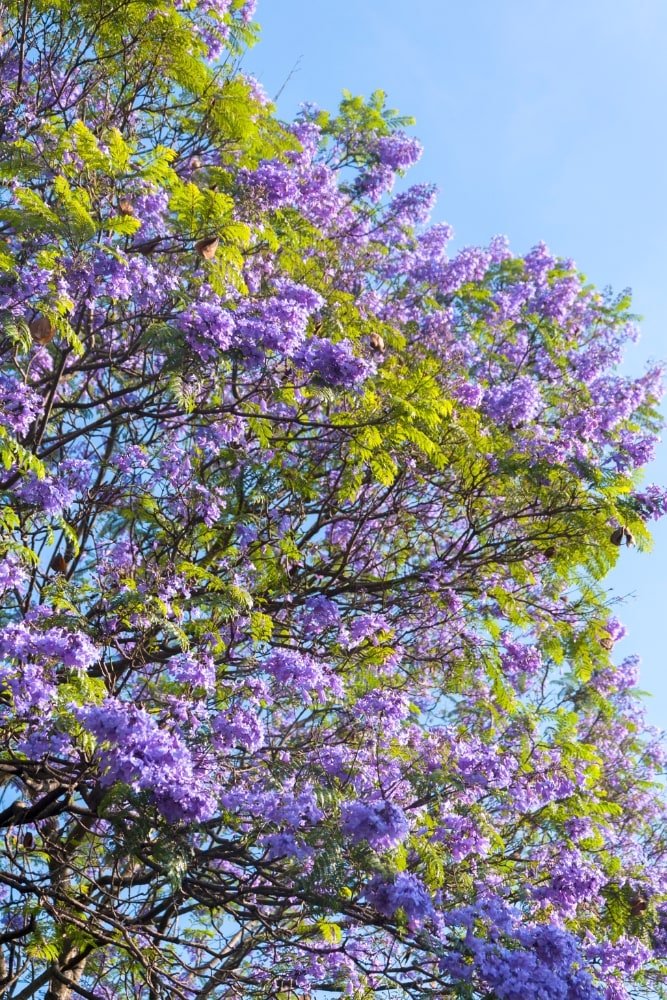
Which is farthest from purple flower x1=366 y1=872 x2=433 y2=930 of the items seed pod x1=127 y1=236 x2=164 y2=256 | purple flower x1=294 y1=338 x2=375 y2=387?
seed pod x1=127 y1=236 x2=164 y2=256

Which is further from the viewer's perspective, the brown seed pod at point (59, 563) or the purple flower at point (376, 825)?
the brown seed pod at point (59, 563)

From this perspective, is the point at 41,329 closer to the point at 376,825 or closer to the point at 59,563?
the point at 59,563

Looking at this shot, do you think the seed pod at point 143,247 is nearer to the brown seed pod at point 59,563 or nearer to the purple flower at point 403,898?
the brown seed pod at point 59,563

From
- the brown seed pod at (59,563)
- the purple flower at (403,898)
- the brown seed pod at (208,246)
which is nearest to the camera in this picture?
the purple flower at (403,898)

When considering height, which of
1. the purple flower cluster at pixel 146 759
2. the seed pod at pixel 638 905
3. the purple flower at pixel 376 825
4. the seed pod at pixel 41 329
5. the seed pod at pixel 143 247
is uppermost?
the seed pod at pixel 143 247

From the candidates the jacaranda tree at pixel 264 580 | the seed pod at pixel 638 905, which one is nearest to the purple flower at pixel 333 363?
the jacaranda tree at pixel 264 580

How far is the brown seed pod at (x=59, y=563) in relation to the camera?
26.2 feet

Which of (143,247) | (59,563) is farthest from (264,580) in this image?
(143,247)

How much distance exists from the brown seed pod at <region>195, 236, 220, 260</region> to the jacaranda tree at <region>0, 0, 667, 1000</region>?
28mm

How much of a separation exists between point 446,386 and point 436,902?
431 cm

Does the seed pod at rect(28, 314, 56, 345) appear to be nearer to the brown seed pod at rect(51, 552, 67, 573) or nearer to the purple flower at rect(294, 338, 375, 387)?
the purple flower at rect(294, 338, 375, 387)

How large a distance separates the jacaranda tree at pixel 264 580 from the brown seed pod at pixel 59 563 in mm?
18

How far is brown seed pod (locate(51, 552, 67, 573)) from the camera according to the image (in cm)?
798

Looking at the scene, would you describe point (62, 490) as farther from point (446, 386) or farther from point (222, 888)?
point (446, 386)
